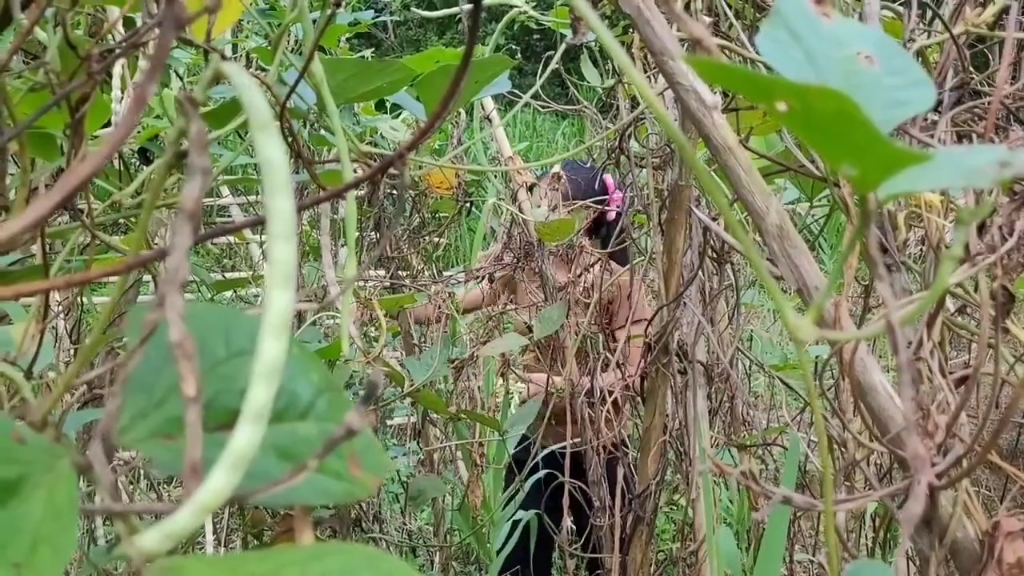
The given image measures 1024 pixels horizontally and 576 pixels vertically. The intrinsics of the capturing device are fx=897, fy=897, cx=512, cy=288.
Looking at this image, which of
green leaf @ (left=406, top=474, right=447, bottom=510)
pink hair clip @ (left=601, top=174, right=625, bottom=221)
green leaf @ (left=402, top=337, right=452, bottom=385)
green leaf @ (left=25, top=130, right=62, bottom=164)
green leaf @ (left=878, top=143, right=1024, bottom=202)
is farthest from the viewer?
pink hair clip @ (left=601, top=174, right=625, bottom=221)

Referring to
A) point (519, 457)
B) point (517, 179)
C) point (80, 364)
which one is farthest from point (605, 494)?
point (519, 457)

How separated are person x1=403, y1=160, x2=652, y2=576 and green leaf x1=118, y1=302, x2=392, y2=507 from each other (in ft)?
2.00

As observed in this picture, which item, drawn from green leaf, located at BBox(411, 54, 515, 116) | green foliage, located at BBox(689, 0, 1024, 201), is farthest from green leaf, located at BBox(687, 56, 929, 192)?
green leaf, located at BBox(411, 54, 515, 116)

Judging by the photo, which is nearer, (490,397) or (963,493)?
(963,493)

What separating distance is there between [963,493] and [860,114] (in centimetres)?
22

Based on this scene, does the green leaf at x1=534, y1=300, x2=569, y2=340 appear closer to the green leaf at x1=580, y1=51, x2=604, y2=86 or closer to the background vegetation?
the background vegetation

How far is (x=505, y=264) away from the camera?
3.49 ft

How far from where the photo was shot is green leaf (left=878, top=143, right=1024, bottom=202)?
15cm

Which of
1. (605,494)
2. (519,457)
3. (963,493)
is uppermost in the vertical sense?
(963,493)

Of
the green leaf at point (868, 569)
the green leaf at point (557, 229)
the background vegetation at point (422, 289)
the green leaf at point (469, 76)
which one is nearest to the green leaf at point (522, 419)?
the background vegetation at point (422, 289)

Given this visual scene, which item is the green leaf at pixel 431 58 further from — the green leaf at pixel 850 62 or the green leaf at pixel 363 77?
the green leaf at pixel 850 62

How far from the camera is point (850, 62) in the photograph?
0.19 m

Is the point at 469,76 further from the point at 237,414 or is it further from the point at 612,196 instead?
the point at 612,196

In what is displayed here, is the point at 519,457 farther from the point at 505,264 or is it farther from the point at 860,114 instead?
the point at 860,114
